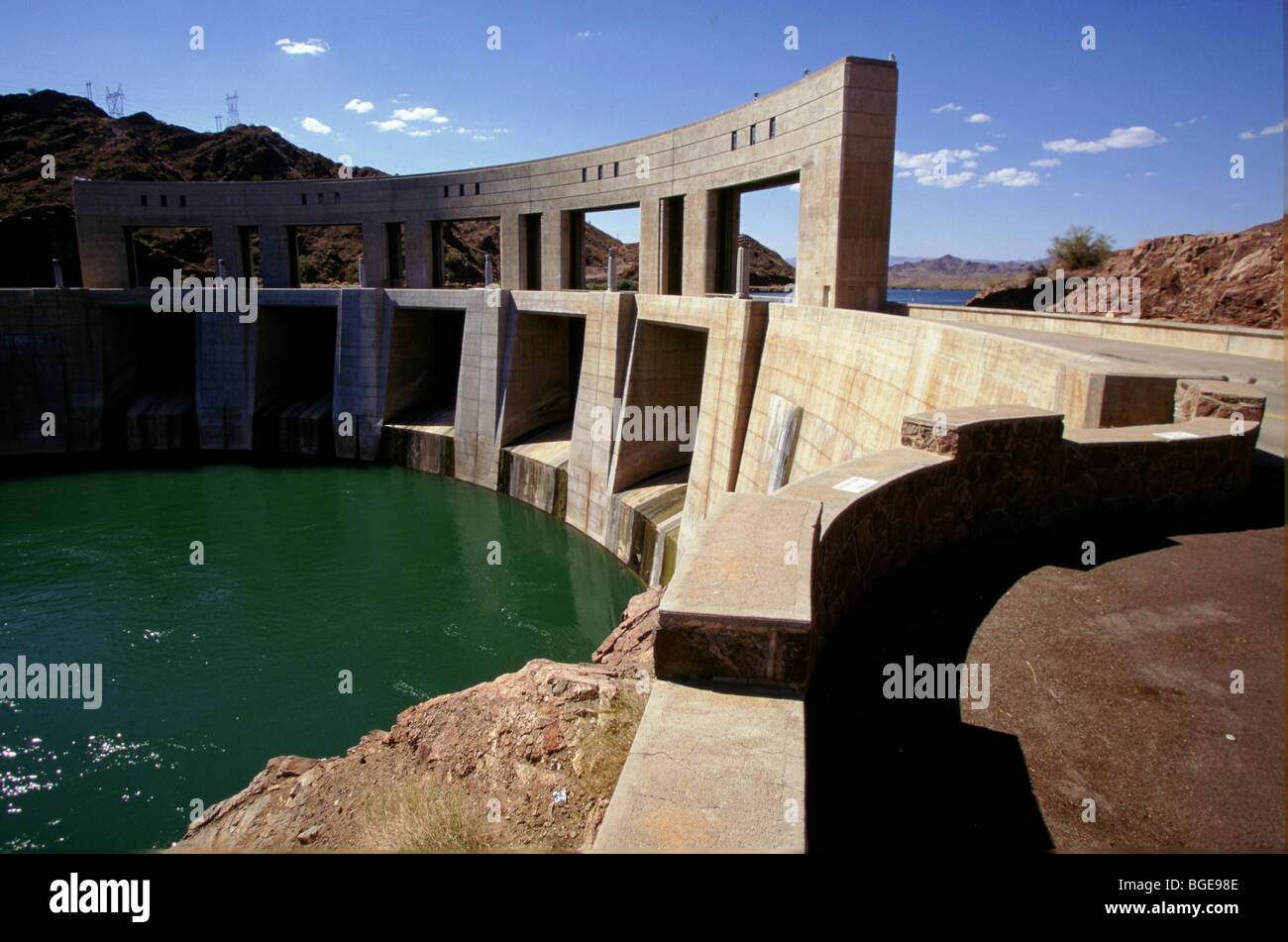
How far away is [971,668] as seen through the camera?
16.3 feet

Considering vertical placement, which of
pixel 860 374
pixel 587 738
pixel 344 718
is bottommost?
pixel 344 718

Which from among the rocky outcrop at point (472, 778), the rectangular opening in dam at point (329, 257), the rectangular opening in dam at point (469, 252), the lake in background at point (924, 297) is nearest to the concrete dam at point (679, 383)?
the rocky outcrop at point (472, 778)

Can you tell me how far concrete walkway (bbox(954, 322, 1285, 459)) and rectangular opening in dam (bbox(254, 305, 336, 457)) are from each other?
25.1 meters

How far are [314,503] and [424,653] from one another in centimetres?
1159

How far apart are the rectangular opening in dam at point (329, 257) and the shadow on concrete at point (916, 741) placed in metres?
54.9

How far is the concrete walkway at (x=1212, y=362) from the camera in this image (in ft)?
31.3

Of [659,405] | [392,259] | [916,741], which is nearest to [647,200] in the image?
[659,405]

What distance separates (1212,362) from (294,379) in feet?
101

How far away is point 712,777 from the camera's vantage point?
10.1ft

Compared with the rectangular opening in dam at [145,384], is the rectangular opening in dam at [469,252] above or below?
above

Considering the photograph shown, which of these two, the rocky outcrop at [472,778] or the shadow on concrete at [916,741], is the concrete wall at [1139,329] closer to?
the shadow on concrete at [916,741]

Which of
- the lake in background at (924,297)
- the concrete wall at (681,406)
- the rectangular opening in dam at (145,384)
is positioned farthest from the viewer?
the lake in background at (924,297)
